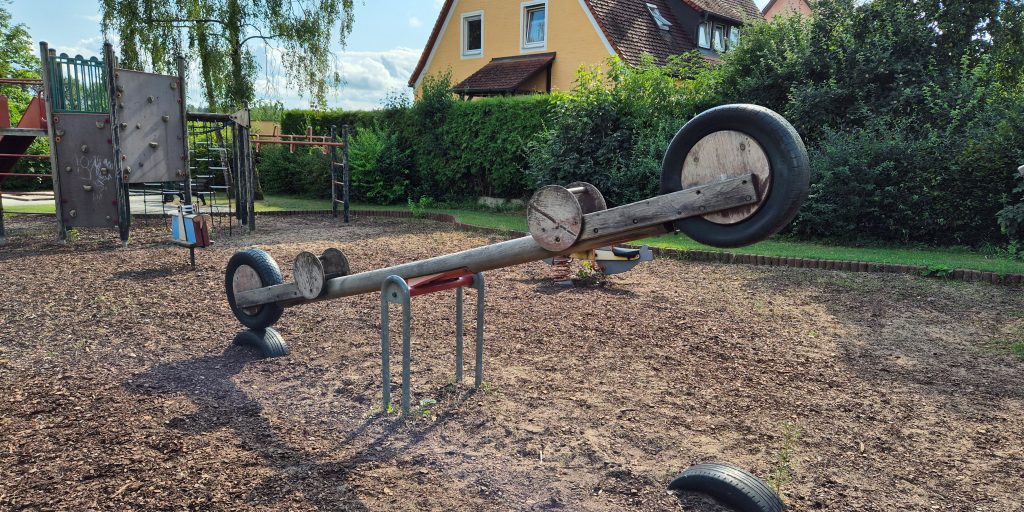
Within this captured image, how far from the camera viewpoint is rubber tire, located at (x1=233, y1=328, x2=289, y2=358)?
4.97m

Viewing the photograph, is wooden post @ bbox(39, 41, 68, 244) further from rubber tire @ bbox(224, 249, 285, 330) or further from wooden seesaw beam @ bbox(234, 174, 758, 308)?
wooden seesaw beam @ bbox(234, 174, 758, 308)

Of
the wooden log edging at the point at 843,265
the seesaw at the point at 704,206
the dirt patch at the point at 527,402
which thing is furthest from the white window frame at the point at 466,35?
the seesaw at the point at 704,206

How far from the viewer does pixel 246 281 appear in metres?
4.91

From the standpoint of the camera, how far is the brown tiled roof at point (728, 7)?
2350 centimetres

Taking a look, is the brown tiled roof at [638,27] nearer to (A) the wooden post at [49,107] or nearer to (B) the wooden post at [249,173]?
(B) the wooden post at [249,173]

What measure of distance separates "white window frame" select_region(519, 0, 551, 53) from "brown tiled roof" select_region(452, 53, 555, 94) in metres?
0.26

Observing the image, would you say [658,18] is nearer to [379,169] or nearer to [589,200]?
[379,169]

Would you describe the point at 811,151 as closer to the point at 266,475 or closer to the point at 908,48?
the point at 908,48

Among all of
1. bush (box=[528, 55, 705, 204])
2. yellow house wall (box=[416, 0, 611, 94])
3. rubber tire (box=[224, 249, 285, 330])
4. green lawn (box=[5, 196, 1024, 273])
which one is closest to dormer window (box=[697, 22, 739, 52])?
yellow house wall (box=[416, 0, 611, 94])

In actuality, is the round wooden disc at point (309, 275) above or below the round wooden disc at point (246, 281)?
above

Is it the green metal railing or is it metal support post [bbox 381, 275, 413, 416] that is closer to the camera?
metal support post [bbox 381, 275, 413, 416]

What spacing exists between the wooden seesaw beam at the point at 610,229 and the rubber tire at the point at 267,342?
1.01 m

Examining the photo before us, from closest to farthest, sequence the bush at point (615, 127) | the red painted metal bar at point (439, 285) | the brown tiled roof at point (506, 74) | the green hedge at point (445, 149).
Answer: the red painted metal bar at point (439, 285), the bush at point (615, 127), the green hedge at point (445, 149), the brown tiled roof at point (506, 74)

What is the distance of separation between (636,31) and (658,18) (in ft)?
6.28
